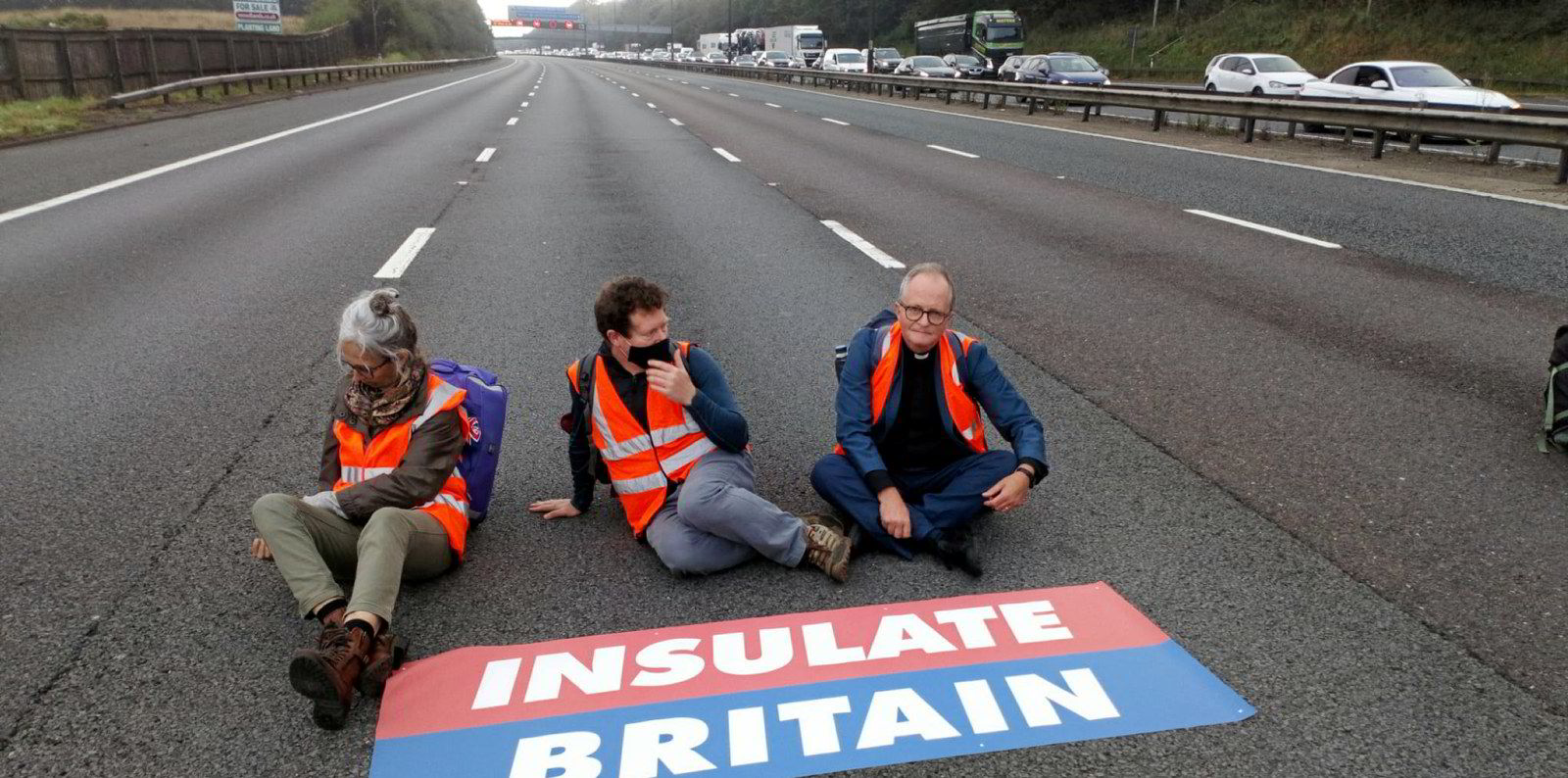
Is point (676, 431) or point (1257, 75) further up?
point (1257, 75)

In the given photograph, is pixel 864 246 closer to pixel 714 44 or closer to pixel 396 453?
pixel 396 453

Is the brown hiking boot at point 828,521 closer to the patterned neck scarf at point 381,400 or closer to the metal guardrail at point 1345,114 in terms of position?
the patterned neck scarf at point 381,400

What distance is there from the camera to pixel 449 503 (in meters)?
3.68

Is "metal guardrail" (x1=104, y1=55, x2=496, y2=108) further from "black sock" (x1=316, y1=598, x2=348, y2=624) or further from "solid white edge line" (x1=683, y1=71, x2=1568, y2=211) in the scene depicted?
"black sock" (x1=316, y1=598, x2=348, y2=624)

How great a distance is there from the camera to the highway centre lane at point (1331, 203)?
858 cm

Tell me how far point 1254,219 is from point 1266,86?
15809mm

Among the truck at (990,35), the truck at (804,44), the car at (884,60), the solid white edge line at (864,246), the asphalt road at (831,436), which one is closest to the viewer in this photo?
the asphalt road at (831,436)

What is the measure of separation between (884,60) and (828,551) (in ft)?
182

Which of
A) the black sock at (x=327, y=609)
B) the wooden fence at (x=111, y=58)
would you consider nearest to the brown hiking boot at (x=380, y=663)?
A: the black sock at (x=327, y=609)

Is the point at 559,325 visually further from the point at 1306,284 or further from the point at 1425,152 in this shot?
the point at 1425,152

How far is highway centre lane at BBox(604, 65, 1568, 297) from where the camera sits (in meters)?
8.58

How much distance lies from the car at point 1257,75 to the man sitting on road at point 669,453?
23034 mm

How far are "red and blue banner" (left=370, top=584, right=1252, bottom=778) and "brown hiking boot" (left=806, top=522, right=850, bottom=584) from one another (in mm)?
209

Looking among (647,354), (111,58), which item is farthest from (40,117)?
(647,354)
